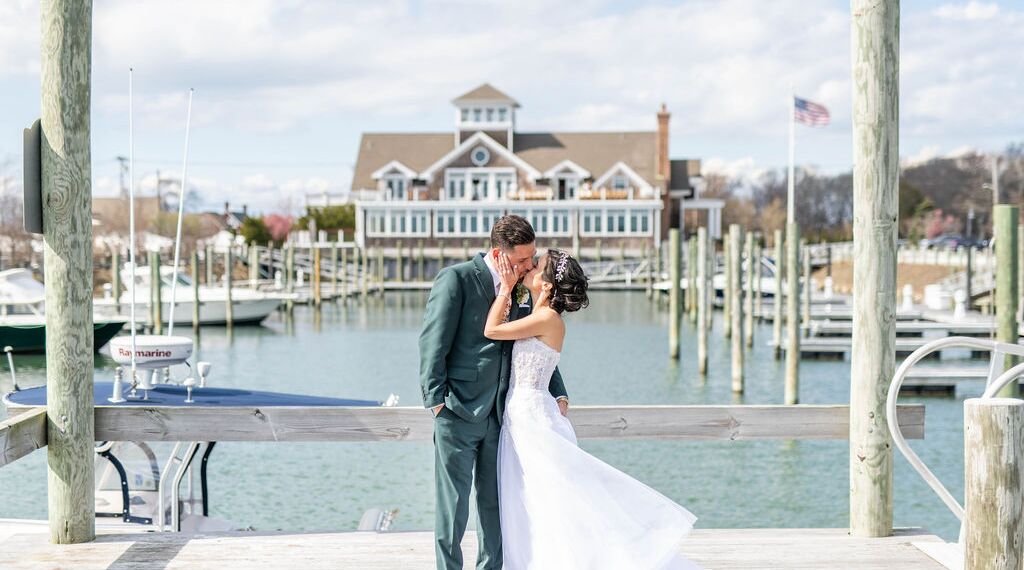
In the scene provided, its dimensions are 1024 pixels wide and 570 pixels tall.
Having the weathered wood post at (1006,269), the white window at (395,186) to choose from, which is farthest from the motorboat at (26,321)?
the white window at (395,186)

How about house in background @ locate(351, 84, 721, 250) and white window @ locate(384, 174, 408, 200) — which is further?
white window @ locate(384, 174, 408, 200)

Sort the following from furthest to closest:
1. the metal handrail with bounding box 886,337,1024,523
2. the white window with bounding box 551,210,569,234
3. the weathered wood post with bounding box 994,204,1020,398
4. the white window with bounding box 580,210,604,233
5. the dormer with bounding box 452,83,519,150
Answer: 1. the dormer with bounding box 452,83,519,150
2. the white window with bounding box 580,210,604,233
3. the white window with bounding box 551,210,569,234
4. the weathered wood post with bounding box 994,204,1020,398
5. the metal handrail with bounding box 886,337,1024,523

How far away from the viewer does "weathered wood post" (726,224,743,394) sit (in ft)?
78.0

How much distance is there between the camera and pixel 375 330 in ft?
136

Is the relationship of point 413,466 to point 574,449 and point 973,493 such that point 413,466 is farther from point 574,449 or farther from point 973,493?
point 973,493

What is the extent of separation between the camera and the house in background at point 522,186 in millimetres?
70062

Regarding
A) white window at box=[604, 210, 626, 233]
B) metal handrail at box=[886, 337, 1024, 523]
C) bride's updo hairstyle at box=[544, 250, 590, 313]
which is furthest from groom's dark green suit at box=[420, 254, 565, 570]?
white window at box=[604, 210, 626, 233]

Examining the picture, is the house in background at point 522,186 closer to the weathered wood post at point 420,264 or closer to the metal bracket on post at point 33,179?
the weathered wood post at point 420,264

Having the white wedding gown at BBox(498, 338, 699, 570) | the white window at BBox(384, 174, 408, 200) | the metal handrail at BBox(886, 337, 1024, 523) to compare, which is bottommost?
the white wedding gown at BBox(498, 338, 699, 570)

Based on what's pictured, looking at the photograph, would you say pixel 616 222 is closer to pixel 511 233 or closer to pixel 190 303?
pixel 190 303

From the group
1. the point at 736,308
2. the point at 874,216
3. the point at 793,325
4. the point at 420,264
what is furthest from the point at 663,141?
the point at 874,216

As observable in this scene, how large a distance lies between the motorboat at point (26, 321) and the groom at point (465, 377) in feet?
73.2

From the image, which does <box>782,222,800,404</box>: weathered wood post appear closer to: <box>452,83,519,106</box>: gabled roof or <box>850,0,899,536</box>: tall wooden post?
<box>850,0,899,536</box>: tall wooden post

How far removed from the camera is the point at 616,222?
70.5m
